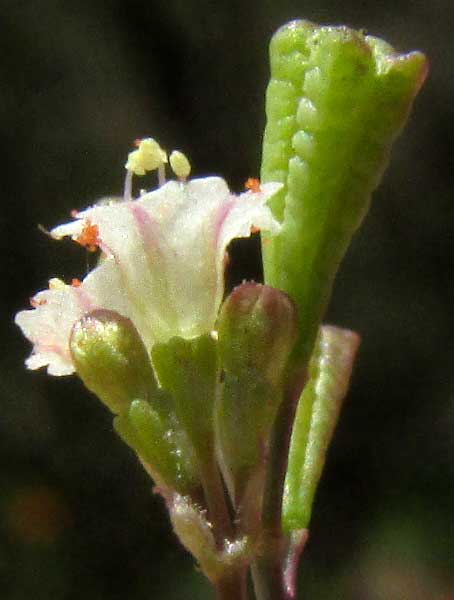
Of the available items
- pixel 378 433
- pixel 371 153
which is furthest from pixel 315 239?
pixel 378 433

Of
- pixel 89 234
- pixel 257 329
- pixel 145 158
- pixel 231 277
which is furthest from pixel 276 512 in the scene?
pixel 231 277

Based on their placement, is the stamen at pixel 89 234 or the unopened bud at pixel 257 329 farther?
the stamen at pixel 89 234

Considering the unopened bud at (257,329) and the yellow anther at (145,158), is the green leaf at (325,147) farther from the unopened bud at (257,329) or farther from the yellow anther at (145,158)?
the yellow anther at (145,158)

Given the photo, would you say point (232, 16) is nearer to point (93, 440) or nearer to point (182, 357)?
point (93, 440)

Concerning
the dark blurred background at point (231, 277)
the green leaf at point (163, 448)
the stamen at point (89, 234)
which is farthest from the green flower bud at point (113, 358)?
the dark blurred background at point (231, 277)

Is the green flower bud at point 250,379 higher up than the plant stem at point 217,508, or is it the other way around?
the green flower bud at point 250,379

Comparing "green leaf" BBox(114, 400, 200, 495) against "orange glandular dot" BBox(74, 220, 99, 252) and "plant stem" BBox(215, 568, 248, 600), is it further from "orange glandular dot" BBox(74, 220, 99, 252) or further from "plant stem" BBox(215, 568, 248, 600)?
"orange glandular dot" BBox(74, 220, 99, 252)

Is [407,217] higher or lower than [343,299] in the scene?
higher

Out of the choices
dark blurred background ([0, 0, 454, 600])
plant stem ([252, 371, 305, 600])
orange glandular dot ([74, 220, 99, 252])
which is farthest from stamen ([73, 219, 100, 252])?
dark blurred background ([0, 0, 454, 600])
